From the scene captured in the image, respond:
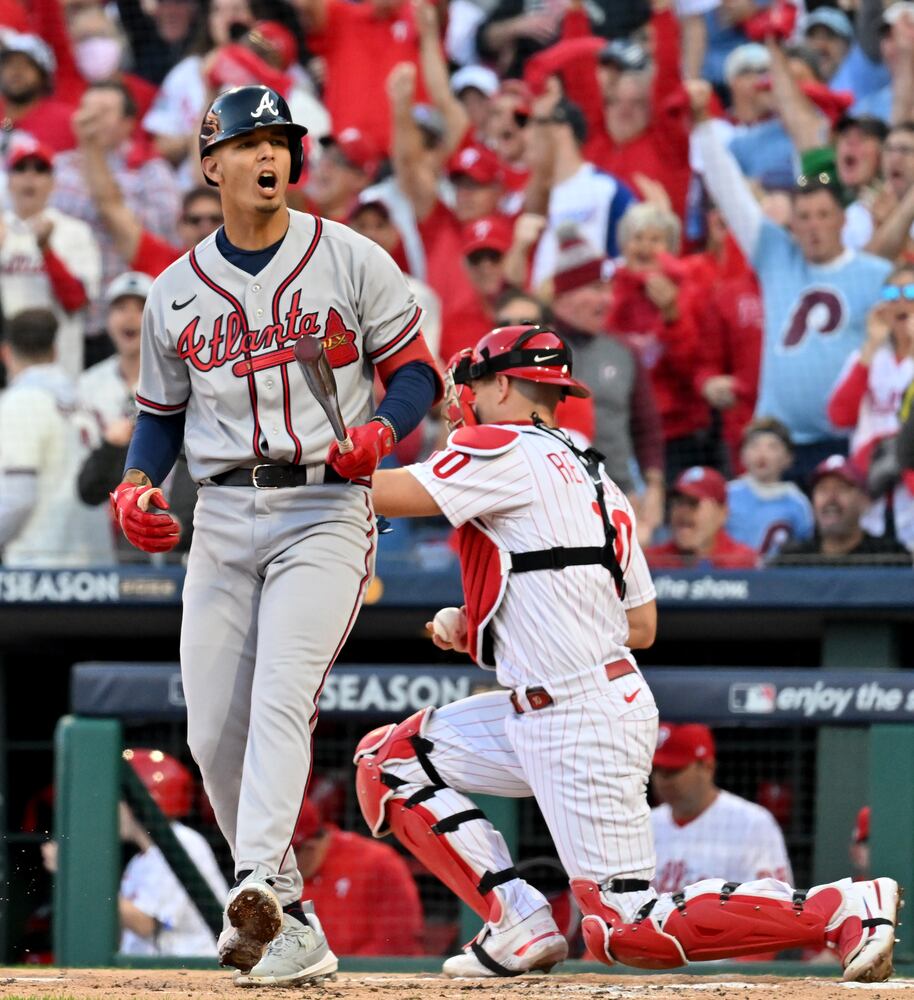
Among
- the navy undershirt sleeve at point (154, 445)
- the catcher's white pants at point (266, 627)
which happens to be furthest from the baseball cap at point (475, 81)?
the catcher's white pants at point (266, 627)

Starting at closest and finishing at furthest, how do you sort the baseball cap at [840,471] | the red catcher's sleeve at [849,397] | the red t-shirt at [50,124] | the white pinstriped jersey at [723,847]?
the white pinstriped jersey at [723,847] < the baseball cap at [840,471] < the red catcher's sleeve at [849,397] < the red t-shirt at [50,124]

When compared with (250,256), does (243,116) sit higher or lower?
higher

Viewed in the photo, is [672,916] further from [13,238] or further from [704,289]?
[13,238]

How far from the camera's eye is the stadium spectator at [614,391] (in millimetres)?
6512

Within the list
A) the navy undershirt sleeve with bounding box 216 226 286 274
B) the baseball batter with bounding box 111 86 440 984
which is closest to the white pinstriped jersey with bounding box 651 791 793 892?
the baseball batter with bounding box 111 86 440 984

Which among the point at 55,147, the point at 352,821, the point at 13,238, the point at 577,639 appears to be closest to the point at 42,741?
the point at 352,821

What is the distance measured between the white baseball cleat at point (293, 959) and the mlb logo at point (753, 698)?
5.34ft

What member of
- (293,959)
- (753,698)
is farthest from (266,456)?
(753,698)

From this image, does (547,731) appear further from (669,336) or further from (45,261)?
(45,261)

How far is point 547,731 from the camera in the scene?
3480 millimetres

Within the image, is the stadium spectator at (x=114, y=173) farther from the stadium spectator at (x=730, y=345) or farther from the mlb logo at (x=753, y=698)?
the mlb logo at (x=753, y=698)

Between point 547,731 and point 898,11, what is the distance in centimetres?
477

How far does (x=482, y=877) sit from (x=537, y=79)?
516 centimetres

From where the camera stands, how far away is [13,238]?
7484 millimetres
